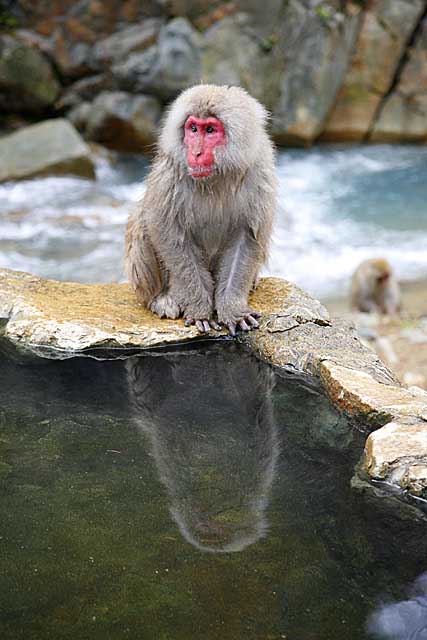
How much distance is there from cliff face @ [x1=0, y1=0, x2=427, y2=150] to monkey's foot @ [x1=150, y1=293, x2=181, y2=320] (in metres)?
8.81

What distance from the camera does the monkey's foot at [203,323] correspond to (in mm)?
4039

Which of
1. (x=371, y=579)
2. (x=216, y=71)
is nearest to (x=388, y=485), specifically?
(x=371, y=579)

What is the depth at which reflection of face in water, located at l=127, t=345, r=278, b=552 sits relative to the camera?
258 cm

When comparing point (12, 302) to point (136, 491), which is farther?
point (12, 302)

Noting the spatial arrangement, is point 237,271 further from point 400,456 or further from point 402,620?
point 402,620

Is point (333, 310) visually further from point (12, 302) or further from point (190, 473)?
point (190, 473)

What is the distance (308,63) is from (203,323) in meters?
9.77

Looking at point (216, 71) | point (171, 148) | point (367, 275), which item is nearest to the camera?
point (171, 148)

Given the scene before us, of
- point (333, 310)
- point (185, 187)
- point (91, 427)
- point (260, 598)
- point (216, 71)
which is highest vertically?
point (185, 187)

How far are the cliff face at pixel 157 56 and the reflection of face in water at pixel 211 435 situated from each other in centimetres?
948

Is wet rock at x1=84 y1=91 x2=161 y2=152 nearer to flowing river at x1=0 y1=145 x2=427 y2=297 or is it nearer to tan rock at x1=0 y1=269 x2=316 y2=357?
flowing river at x1=0 y1=145 x2=427 y2=297

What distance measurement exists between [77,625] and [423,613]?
0.89 metres

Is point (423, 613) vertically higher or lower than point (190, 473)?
higher

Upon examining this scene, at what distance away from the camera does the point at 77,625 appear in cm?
214
